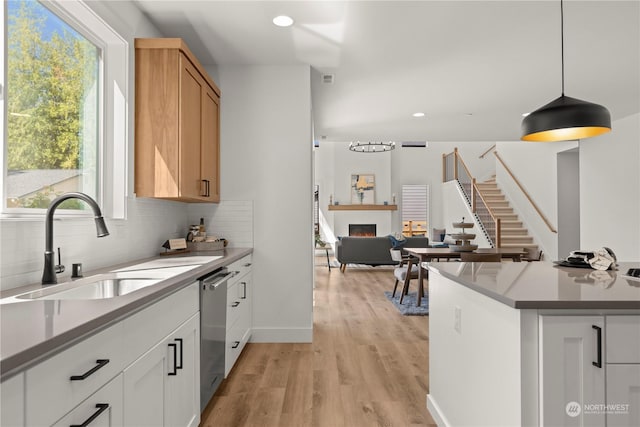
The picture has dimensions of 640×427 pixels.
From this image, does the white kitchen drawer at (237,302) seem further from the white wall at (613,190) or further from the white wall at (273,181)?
the white wall at (613,190)

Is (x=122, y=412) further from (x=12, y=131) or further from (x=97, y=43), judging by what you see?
(x=97, y=43)

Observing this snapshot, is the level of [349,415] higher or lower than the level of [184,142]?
→ lower

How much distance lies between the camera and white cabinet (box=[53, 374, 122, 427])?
38.8 inches

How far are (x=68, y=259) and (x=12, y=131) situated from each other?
26.8 inches

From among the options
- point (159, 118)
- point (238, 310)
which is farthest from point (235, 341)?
point (159, 118)

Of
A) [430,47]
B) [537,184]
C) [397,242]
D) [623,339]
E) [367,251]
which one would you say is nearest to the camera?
[623,339]

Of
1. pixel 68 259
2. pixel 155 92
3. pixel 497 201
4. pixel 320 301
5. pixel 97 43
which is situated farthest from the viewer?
pixel 497 201

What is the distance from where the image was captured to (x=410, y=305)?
5.12 metres

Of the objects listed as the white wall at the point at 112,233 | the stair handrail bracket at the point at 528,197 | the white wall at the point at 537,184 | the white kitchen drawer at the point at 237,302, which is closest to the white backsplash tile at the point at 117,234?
the white wall at the point at 112,233

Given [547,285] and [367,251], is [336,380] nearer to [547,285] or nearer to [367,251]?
[547,285]

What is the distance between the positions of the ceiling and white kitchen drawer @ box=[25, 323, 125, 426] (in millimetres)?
2435

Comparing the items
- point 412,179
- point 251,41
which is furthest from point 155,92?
point 412,179

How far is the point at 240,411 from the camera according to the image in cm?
230

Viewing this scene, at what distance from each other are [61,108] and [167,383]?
160 cm
